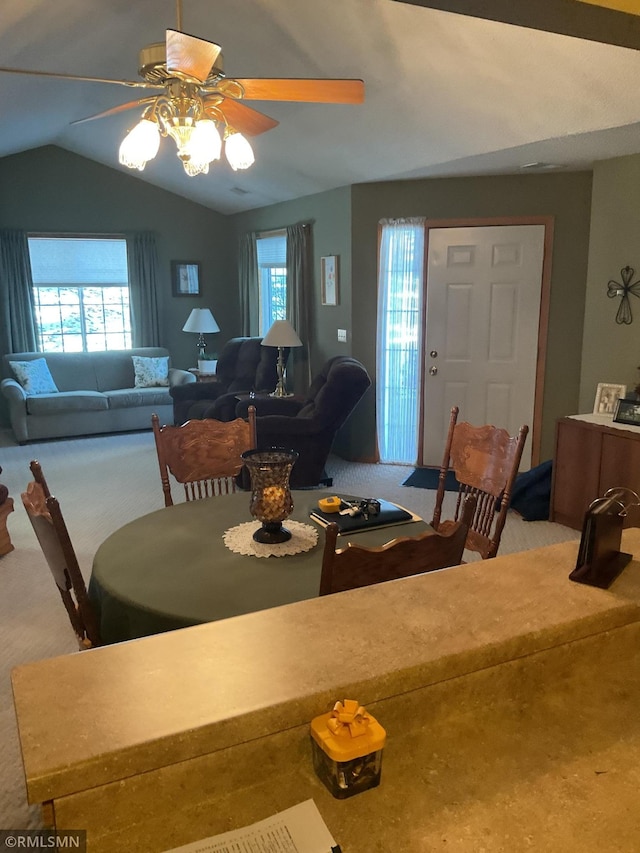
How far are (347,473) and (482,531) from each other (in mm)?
→ 2999

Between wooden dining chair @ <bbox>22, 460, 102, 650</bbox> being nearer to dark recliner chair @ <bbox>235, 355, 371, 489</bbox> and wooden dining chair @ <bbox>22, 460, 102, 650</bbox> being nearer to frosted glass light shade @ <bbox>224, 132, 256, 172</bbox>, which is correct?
frosted glass light shade @ <bbox>224, 132, 256, 172</bbox>

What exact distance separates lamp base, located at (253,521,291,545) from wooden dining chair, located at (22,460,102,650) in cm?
55

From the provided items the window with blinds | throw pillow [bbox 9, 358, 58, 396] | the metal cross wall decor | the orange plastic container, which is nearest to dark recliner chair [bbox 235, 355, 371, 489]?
the metal cross wall decor

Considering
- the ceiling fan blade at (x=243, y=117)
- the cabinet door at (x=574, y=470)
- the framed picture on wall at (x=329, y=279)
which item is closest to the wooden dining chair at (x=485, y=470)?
the ceiling fan blade at (x=243, y=117)

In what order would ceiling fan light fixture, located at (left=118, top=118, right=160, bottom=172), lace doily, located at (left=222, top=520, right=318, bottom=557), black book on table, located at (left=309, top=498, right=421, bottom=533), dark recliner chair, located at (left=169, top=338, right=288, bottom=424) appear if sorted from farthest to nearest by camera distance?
dark recliner chair, located at (left=169, top=338, right=288, bottom=424) < ceiling fan light fixture, located at (left=118, top=118, right=160, bottom=172) < black book on table, located at (left=309, top=498, right=421, bottom=533) < lace doily, located at (left=222, top=520, right=318, bottom=557)

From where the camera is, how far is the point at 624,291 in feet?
14.0

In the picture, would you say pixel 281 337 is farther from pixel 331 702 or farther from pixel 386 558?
pixel 331 702

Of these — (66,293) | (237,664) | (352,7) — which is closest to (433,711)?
(237,664)

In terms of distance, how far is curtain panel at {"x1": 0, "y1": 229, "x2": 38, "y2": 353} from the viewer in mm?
7145

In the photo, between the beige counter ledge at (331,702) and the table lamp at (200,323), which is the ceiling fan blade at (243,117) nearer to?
the beige counter ledge at (331,702)

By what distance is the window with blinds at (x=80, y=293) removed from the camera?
7484mm

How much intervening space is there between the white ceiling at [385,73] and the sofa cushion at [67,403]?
2.56 meters

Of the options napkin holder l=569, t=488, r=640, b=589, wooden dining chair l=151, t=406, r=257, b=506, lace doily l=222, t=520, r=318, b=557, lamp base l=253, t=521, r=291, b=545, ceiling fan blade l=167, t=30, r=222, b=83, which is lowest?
lace doily l=222, t=520, r=318, b=557

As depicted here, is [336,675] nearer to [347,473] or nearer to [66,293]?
[347,473]
